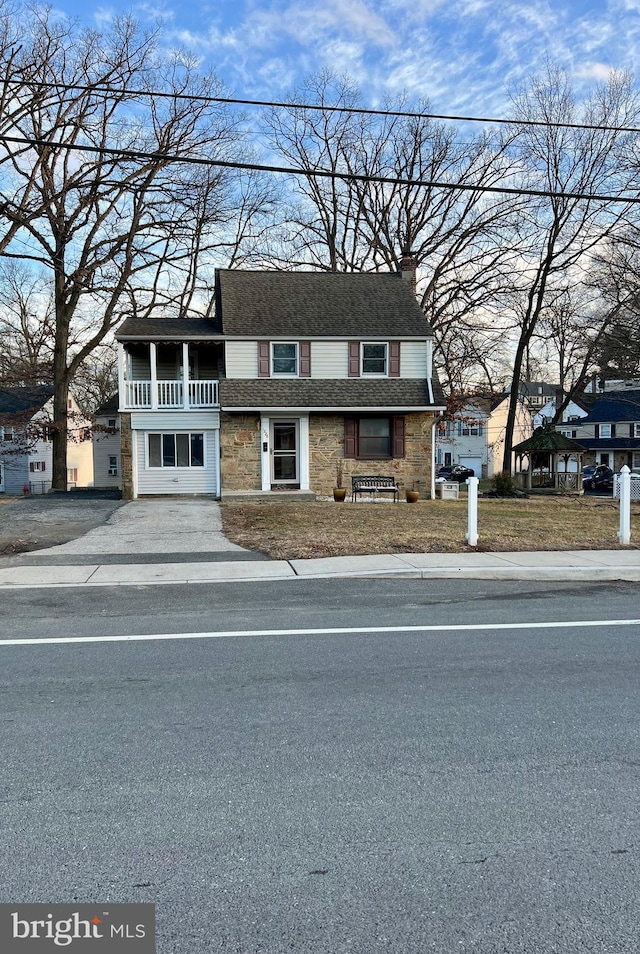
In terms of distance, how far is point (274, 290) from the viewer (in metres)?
25.7

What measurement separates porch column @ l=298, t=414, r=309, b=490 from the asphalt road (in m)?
17.0

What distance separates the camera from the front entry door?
2380cm

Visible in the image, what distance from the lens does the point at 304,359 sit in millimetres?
23656

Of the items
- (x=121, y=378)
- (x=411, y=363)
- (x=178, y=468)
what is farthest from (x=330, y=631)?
(x=411, y=363)

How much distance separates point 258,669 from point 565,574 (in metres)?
5.92

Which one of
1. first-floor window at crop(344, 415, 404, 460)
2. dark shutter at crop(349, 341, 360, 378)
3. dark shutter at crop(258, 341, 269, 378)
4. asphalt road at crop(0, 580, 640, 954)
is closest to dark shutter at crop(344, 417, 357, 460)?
first-floor window at crop(344, 415, 404, 460)

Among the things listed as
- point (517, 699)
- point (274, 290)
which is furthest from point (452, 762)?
point (274, 290)

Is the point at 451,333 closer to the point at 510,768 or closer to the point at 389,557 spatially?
the point at 389,557

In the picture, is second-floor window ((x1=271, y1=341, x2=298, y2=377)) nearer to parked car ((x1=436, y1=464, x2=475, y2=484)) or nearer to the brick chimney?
the brick chimney

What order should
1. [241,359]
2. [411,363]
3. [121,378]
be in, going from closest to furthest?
[121,378], [241,359], [411,363]

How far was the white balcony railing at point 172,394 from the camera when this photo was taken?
76.7 feet

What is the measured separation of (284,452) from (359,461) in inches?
108

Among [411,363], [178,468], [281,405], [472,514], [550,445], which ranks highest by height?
[411,363]

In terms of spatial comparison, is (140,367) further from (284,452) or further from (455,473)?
(455,473)
